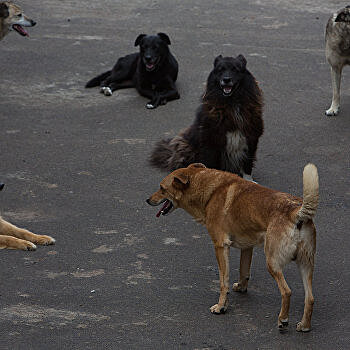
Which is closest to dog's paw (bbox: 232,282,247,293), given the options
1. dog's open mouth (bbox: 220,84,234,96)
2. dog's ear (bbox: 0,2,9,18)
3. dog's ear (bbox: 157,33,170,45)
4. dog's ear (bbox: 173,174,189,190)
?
dog's ear (bbox: 173,174,189,190)

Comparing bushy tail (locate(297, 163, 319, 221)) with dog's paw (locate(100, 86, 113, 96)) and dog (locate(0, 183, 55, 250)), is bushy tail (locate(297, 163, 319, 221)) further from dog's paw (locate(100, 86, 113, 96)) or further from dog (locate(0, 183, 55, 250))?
dog's paw (locate(100, 86, 113, 96))

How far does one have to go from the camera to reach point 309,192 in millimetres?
4438

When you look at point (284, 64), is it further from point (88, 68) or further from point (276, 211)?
point (276, 211)

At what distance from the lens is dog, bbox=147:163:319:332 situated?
464cm

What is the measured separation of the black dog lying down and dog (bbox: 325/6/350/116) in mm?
2188

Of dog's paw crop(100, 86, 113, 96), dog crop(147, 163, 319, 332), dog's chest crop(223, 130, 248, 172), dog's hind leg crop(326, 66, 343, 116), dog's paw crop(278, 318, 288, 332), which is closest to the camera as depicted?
dog crop(147, 163, 319, 332)

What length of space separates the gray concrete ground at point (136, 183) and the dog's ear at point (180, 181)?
2.68 ft

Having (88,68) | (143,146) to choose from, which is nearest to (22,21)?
(88,68)

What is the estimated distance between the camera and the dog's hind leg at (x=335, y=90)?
9094 millimetres

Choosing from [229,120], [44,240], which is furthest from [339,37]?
[44,240]

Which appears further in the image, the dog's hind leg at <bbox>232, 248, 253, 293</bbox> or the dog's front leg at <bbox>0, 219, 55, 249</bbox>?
the dog's front leg at <bbox>0, 219, 55, 249</bbox>

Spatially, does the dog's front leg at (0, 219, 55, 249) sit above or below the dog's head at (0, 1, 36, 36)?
below

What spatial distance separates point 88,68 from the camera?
36.9 feet

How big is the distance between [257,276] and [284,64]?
6.30 meters
